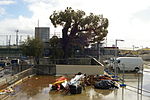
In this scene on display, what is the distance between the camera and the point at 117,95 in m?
13.5

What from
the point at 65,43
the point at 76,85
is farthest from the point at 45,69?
the point at 76,85

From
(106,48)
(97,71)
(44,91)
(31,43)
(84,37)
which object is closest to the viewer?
(44,91)

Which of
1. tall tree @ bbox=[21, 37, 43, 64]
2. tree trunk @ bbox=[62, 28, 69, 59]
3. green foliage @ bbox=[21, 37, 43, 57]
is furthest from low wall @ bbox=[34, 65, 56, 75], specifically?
tree trunk @ bbox=[62, 28, 69, 59]

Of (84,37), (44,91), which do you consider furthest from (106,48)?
(44,91)

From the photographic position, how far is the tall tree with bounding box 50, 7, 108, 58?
2831 centimetres

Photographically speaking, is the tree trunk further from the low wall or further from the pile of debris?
the pile of debris

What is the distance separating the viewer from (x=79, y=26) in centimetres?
2919

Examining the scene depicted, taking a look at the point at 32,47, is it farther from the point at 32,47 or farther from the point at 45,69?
the point at 45,69

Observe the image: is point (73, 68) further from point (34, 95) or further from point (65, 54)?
point (34, 95)

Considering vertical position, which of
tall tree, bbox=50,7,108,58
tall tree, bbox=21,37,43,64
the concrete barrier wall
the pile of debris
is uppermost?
tall tree, bbox=50,7,108,58

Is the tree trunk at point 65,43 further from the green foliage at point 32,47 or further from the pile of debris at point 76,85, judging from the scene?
the pile of debris at point 76,85

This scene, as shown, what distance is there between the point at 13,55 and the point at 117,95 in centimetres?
4163

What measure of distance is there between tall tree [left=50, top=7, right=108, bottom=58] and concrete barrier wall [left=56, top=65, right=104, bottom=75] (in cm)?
538

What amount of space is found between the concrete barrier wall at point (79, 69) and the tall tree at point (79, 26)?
538cm
